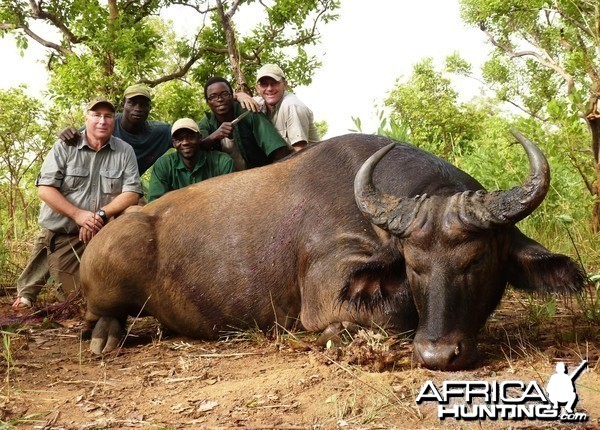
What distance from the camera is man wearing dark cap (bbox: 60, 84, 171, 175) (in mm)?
8430

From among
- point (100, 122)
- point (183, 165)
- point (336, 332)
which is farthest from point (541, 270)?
point (100, 122)

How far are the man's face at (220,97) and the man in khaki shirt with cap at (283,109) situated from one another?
14cm

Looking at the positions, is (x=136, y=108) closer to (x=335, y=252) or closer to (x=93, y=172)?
(x=93, y=172)

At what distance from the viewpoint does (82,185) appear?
25.3 ft

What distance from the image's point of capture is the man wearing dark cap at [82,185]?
295 inches

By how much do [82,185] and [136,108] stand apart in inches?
48.1

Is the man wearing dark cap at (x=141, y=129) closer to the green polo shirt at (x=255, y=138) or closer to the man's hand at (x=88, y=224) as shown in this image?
the green polo shirt at (x=255, y=138)

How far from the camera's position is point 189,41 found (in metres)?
14.9

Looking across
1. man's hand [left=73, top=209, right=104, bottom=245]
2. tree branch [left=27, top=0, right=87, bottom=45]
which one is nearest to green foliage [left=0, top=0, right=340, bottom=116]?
tree branch [left=27, top=0, right=87, bottom=45]

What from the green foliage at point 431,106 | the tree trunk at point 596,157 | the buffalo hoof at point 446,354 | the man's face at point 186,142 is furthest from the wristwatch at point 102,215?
the green foliage at point 431,106

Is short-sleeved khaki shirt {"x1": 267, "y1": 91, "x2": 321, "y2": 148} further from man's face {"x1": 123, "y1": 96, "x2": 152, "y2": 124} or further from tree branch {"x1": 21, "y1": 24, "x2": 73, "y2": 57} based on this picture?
tree branch {"x1": 21, "y1": 24, "x2": 73, "y2": 57}

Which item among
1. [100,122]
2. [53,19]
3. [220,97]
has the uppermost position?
[53,19]

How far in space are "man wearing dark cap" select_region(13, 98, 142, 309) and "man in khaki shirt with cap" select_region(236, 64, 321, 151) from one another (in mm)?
1460

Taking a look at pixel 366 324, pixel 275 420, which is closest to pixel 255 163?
pixel 366 324
